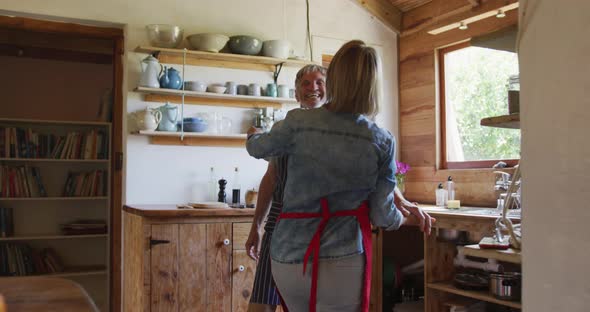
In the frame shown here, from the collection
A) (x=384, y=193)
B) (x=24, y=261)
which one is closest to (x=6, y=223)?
(x=24, y=261)

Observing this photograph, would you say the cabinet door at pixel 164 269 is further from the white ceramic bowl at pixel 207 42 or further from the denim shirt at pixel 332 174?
the denim shirt at pixel 332 174

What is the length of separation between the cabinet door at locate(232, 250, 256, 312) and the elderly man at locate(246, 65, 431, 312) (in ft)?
2.81

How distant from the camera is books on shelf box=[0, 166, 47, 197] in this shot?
4418 mm

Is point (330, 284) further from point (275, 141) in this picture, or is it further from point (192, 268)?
point (192, 268)

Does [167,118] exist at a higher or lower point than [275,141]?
higher

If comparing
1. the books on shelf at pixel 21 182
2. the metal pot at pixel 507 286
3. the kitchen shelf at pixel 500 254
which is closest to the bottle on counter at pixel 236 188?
the metal pot at pixel 507 286

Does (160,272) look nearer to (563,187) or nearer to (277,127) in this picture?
(277,127)

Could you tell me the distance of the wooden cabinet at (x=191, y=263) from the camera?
290cm

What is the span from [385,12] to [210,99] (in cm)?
153

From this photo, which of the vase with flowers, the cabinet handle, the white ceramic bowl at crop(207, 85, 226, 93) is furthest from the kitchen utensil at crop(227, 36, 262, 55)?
the cabinet handle

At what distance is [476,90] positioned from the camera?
12.1 ft

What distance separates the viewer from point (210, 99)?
3.75m

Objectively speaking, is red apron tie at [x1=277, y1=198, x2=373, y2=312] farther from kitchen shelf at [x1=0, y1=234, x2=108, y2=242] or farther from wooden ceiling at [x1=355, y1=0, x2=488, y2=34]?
kitchen shelf at [x1=0, y1=234, x2=108, y2=242]

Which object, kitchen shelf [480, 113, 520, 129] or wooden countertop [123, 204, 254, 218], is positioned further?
wooden countertop [123, 204, 254, 218]
